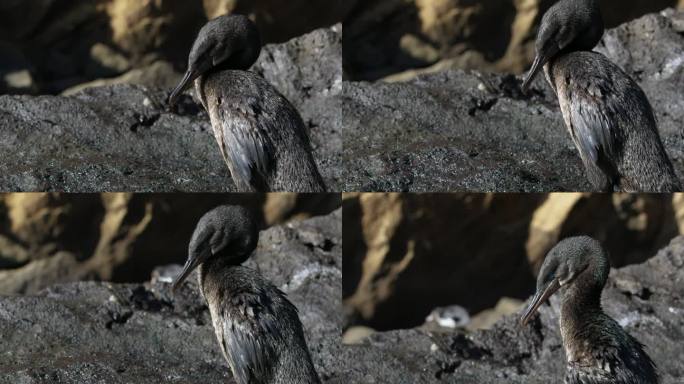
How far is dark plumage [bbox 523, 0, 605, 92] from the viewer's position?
25.5 feet

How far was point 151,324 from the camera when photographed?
8.56 m

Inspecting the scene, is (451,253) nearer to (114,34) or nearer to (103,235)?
(103,235)

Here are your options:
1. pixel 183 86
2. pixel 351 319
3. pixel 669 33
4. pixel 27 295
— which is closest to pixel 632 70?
pixel 669 33

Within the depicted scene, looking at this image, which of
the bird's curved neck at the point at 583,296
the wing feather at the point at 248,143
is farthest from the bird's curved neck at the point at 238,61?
the bird's curved neck at the point at 583,296

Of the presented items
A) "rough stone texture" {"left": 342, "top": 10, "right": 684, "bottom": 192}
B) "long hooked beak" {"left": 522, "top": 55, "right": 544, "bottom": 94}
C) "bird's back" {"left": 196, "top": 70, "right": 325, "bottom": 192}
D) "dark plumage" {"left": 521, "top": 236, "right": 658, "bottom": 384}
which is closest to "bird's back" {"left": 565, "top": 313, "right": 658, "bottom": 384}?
"dark plumage" {"left": 521, "top": 236, "right": 658, "bottom": 384}

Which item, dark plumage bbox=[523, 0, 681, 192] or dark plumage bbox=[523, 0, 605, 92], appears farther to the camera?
dark plumage bbox=[523, 0, 605, 92]

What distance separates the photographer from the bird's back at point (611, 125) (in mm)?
7422

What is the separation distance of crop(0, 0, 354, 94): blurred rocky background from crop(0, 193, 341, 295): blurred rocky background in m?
1.34

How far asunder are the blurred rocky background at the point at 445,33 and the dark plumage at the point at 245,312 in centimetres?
272

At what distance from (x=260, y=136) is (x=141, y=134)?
232cm

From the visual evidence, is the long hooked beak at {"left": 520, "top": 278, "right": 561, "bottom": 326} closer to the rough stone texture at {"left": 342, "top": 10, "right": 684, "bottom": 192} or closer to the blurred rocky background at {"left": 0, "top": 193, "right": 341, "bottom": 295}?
the rough stone texture at {"left": 342, "top": 10, "right": 684, "bottom": 192}

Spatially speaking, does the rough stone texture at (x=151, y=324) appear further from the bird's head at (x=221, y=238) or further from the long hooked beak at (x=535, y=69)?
the long hooked beak at (x=535, y=69)

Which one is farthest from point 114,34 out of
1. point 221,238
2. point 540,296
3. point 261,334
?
point 540,296

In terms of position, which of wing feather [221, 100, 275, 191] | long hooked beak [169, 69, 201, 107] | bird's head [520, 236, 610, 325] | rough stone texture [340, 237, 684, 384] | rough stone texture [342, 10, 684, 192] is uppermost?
long hooked beak [169, 69, 201, 107]
